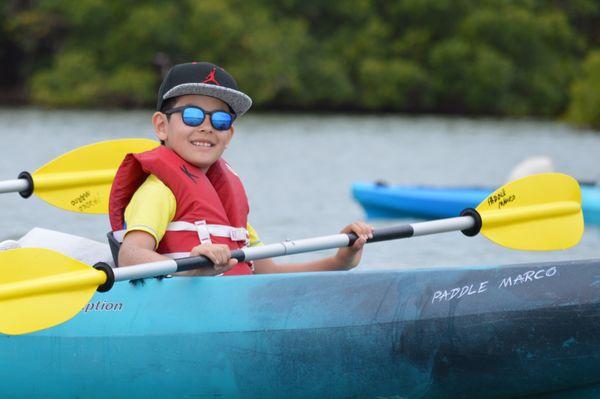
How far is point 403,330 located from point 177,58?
110ft

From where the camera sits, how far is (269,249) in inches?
160

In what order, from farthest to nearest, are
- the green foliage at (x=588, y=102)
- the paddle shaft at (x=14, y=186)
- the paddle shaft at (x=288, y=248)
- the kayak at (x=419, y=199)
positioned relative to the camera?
the green foliage at (x=588, y=102), the kayak at (x=419, y=199), the paddle shaft at (x=14, y=186), the paddle shaft at (x=288, y=248)

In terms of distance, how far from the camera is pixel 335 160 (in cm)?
1883

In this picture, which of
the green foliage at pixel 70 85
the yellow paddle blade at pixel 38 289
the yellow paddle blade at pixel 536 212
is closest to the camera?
the yellow paddle blade at pixel 38 289

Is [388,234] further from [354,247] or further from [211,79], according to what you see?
[211,79]

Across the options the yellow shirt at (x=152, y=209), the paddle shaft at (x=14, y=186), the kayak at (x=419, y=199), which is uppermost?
the kayak at (x=419, y=199)

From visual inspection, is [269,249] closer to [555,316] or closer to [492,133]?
[555,316]

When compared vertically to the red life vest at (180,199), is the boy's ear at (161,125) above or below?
above

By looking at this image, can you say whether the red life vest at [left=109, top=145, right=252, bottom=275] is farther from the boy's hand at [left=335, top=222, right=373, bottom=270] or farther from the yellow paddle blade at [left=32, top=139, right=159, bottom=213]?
the yellow paddle blade at [left=32, top=139, right=159, bottom=213]

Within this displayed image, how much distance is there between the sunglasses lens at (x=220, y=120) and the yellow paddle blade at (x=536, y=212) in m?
1.06

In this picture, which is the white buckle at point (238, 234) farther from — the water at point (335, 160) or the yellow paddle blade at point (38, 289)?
the water at point (335, 160)

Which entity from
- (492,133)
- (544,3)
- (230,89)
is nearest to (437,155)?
(492,133)

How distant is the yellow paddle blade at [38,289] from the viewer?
148 inches

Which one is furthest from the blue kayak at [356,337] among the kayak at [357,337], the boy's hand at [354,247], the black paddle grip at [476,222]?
the black paddle grip at [476,222]
